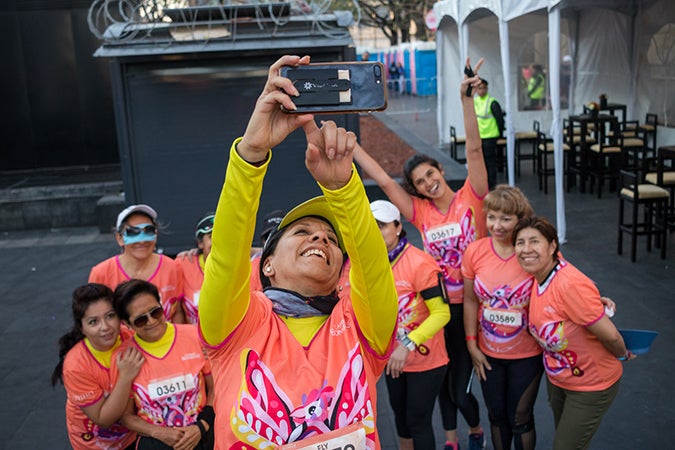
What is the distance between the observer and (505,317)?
3.68 m

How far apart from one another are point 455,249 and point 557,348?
38.6 inches

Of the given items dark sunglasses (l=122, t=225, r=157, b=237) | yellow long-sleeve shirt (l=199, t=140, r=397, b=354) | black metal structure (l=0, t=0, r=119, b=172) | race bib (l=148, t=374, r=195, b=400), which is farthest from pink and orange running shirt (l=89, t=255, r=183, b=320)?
black metal structure (l=0, t=0, r=119, b=172)

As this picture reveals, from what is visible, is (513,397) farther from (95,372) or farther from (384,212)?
(95,372)

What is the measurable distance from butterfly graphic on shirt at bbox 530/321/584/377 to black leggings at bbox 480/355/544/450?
252 mm

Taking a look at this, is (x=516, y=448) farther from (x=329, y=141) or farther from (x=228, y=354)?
(x=329, y=141)

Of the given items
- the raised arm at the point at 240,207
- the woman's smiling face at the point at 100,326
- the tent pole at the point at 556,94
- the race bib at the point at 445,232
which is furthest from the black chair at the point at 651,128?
the raised arm at the point at 240,207

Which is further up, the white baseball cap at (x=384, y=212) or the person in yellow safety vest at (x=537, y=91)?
the person in yellow safety vest at (x=537, y=91)

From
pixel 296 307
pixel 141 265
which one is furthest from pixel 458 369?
pixel 296 307

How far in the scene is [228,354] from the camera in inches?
81.4

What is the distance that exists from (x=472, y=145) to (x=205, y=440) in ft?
7.47

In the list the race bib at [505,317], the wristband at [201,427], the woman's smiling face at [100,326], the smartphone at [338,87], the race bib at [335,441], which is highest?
the smartphone at [338,87]

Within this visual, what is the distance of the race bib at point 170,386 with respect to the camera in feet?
11.0

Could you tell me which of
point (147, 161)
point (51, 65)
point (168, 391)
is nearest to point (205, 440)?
point (168, 391)

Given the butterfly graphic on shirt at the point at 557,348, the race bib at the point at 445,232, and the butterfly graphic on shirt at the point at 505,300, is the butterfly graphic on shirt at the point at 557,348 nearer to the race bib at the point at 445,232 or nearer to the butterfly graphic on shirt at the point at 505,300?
the butterfly graphic on shirt at the point at 505,300
